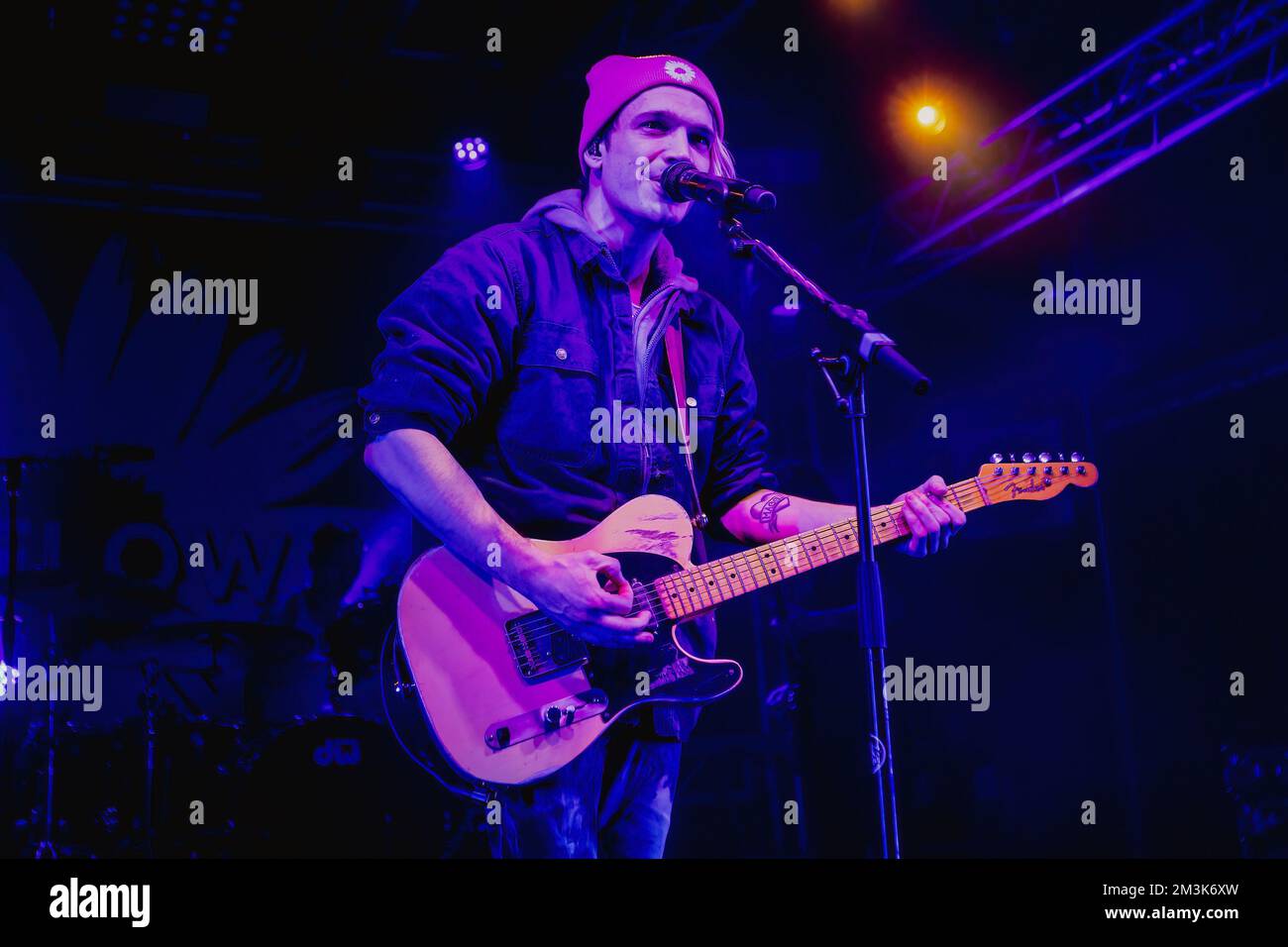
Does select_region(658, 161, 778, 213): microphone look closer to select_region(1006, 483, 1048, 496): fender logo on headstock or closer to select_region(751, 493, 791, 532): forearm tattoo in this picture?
select_region(751, 493, 791, 532): forearm tattoo

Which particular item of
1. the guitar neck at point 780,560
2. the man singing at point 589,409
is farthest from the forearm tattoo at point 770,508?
the guitar neck at point 780,560

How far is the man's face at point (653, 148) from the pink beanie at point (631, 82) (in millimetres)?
22

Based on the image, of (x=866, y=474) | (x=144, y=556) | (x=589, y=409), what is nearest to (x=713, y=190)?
(x=589, y=409)

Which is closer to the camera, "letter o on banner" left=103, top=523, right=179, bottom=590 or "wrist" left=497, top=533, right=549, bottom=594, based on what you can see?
"wrist" left=497, top=533, right=549, bottom=594

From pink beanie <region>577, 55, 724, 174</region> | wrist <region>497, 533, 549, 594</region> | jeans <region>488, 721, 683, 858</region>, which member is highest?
pink beanie <region>577, 55, 724, 174</region>

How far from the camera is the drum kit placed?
4715 mm

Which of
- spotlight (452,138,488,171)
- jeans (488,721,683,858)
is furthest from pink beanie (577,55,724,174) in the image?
spotlight (452,138,488,171)

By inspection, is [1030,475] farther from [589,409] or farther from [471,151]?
[471,151]

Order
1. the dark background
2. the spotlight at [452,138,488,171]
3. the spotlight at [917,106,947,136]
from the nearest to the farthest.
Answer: the dark background
the spotlight at [917,106,947,136]
the spotlight at [452,138,488,171]

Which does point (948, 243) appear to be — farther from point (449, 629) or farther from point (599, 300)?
point (449, 629)

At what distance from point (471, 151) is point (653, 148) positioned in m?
3.43

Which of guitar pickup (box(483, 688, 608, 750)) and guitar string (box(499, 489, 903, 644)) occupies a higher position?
guitar string (box(499, 489, 903, 644))

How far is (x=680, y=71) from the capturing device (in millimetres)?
2986

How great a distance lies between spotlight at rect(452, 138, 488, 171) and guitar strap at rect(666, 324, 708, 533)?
11.4 ft
